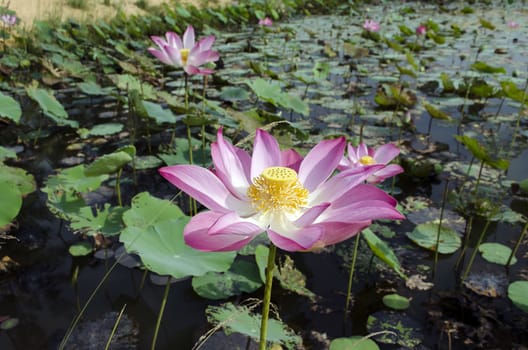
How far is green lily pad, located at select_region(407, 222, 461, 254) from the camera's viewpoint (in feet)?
7.16

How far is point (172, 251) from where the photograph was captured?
157 cm

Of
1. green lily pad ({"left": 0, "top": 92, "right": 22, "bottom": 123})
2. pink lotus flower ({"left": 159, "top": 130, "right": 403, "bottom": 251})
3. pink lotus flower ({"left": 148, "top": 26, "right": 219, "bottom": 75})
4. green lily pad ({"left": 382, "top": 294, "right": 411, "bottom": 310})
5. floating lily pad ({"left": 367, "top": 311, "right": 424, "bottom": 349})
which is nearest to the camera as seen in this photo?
pink lotus flower ({"left": 159, "top": 130, "right": 403, "bottom": 251})

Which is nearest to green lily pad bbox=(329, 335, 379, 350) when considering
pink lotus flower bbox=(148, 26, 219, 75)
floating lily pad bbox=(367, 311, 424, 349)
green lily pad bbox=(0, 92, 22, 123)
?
floating lily pad bbox=(367, 311, 424, 349)

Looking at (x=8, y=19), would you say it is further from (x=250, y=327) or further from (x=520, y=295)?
(x=520, y=295)

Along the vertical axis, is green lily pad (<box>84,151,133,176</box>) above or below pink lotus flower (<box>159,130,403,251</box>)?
below

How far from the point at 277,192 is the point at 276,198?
1cm

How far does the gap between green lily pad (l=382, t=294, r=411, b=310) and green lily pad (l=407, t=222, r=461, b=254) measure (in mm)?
440

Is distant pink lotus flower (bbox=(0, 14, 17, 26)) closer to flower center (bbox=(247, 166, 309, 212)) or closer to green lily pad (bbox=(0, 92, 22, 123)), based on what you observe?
green lily pad (bbox=(0, 92, 22, 123))

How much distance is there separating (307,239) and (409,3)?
1688cm

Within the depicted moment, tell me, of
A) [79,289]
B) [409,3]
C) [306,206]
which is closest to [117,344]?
[79,289]

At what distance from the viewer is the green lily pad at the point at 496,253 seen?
208 cm

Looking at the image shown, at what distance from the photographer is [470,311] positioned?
6.04 feet

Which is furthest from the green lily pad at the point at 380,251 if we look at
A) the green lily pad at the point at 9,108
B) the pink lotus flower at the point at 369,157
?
the green lily pad at the point at 9,108

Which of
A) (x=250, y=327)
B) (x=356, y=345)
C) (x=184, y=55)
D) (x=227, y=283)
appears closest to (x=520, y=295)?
(x=356, y=345)
